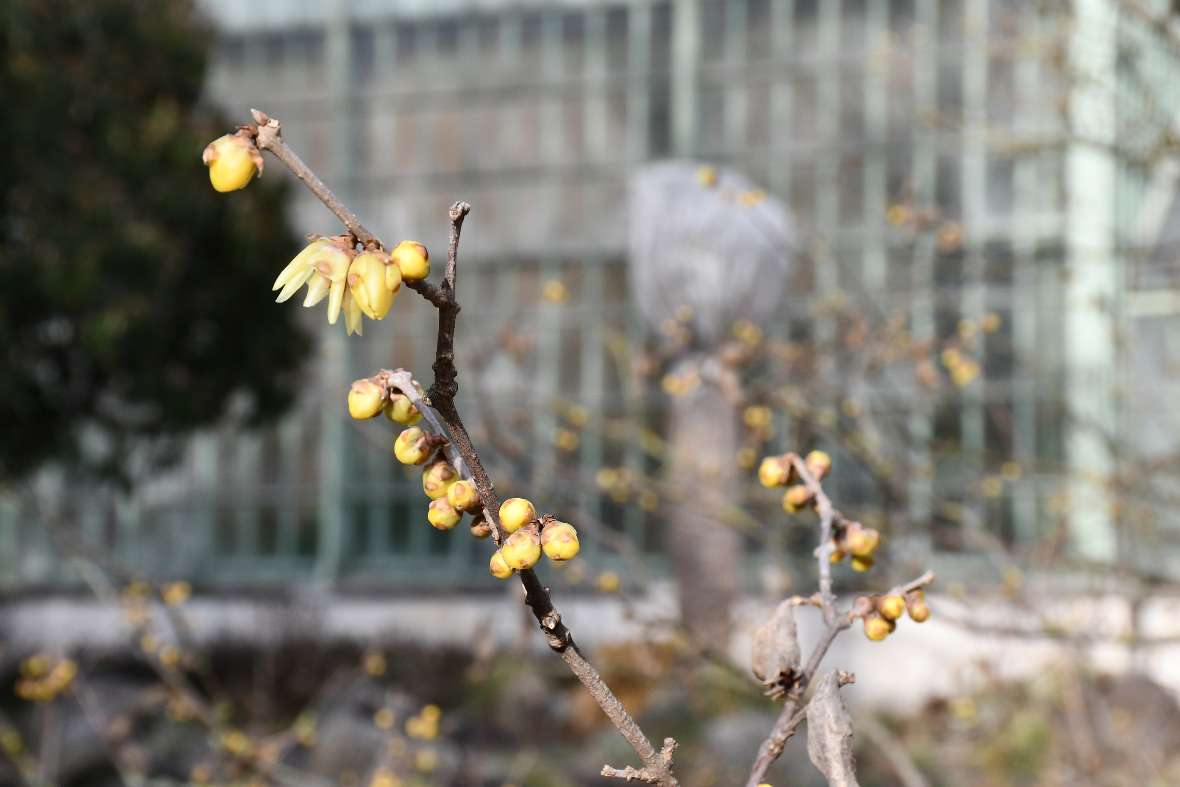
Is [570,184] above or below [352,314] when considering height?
above

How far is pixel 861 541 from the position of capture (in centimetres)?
102

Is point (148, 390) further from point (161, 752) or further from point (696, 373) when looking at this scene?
point (696, 373)

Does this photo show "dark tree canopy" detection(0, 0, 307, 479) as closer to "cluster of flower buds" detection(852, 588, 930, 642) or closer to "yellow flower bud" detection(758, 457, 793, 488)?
"yellow flower bud" detection(758, 457, 793, 488)

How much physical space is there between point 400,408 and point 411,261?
4.5 inches

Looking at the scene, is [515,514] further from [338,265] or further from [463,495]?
[338,265]

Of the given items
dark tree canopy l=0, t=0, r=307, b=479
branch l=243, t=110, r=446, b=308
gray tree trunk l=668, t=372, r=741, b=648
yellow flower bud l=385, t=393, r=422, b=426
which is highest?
dark tree canopy l=0, t=0, r=307, b=479

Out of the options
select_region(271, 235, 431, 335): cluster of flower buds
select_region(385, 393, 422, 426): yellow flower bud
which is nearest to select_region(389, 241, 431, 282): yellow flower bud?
select_region(271, 235, 431, 335): cluster of flower buds

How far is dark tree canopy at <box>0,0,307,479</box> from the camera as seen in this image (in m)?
6.77

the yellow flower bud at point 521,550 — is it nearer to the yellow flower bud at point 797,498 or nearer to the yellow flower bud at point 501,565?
the yellow flower bud at point 501,565

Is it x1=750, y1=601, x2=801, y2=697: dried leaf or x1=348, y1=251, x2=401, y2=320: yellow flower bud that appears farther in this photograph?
x1=750, y1=601, x2=801, y2=697: dried leaf

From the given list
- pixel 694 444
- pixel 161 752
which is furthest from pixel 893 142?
pixel 161 752

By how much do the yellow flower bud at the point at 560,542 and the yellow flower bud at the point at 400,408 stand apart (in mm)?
102

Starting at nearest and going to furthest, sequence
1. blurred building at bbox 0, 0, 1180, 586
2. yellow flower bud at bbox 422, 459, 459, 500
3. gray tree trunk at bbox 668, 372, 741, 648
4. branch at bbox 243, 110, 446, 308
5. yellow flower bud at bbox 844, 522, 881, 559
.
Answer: branch at bbox 243, 110, 446, 308 → yellow flower bud at bbox 422, 459, 459, 500 → yellow flower bud at bbox 844, 522, 881, 559 → gray tree trunk at bbox 668, 372, 741, 648 → blurred building at bbox 0, 0, 1180, 586

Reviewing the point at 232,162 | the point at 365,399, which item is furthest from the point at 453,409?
the point at 232,162
